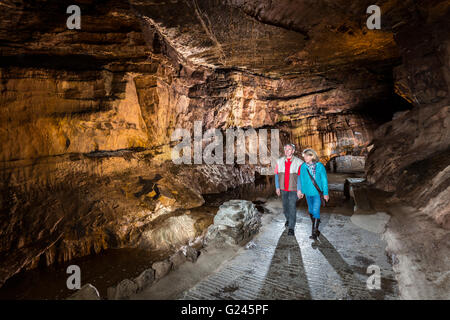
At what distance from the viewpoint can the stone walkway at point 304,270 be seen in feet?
7.52

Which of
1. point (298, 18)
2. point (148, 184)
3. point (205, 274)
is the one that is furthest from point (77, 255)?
point (298, 18)

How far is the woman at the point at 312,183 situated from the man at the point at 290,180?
0.32ft

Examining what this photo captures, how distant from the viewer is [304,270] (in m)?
2.72

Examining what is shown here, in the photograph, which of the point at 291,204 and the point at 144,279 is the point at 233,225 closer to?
the point at 291,204

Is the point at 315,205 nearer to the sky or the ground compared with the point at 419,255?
nearer to the sky

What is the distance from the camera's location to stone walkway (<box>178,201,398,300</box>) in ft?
7.52

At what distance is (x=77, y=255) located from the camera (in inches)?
214

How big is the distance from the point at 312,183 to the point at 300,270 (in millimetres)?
1394

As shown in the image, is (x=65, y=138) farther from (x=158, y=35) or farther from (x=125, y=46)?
(x=158, y=35)

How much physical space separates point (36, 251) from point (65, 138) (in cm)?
319

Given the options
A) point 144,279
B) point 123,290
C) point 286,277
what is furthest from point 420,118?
point 123,290

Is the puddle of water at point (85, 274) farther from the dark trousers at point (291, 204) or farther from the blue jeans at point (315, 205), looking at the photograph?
the blue jeans at point (315, 205)

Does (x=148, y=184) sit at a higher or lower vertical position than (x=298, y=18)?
lower

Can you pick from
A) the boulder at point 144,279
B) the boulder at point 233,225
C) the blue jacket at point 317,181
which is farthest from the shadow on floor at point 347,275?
the boulder at point 144,279
